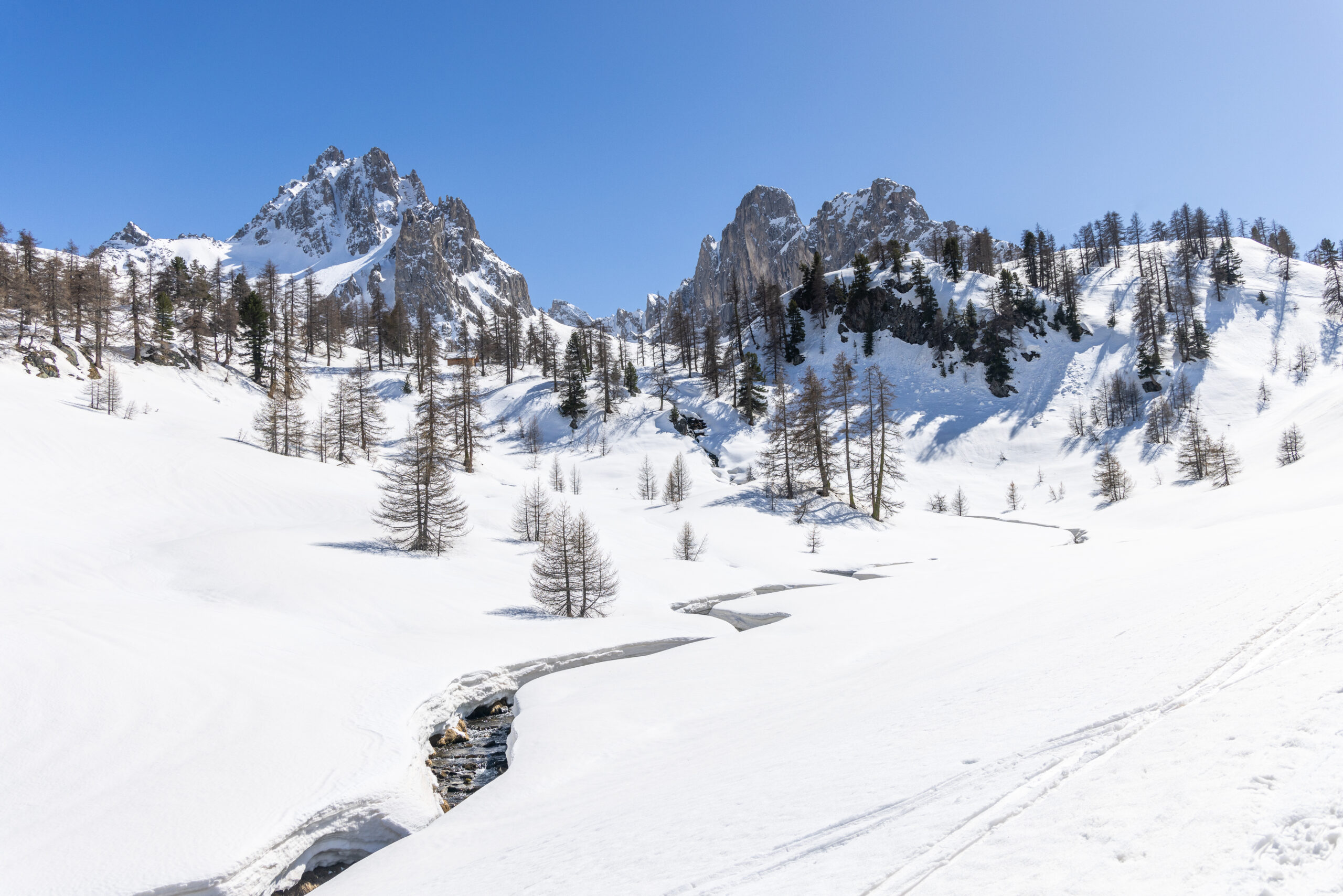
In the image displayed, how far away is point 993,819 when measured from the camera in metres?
3.27

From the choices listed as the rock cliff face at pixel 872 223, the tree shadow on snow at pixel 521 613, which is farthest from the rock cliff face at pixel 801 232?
the tree shadow on snow at pixel 521 613

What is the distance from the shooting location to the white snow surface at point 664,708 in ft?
10.6

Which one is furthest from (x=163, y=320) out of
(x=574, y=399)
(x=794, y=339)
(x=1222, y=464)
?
(x=1222, y=464)

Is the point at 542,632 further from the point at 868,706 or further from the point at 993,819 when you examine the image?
the point at 993,819

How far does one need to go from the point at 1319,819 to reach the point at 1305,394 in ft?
269

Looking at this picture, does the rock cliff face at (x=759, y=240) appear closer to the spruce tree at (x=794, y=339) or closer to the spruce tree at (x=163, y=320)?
the spruce tree at (x=794, y=339)

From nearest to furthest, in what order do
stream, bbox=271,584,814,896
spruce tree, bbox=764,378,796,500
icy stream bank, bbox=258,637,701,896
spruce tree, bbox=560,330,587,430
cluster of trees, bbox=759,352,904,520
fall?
1. icy stream bank, bbox=258,637,701,896
2. stream, bbox=271,584,814,896
3. cluster of trees, bbox=759,352,904,520
4. spruce tree, bbox=764,378,796,500
5. spruce tree, bbox=560,330,587,430

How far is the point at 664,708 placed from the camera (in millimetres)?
9758

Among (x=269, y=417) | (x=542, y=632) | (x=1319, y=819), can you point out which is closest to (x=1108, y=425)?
(x=542, y=632)

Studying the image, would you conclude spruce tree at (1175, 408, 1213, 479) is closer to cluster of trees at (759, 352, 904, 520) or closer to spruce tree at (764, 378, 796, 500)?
cluster of trees at (759, 352, 904, 520)

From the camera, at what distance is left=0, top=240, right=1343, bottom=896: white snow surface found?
3.22 m

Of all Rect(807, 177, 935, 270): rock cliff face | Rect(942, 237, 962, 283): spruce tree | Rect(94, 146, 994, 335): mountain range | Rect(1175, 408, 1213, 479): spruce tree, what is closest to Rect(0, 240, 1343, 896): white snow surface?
Rect(1175, 408, 1213, 479): spruce tree

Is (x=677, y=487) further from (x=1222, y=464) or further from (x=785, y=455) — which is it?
(x=1222, y=464)

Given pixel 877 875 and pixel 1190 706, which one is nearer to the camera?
pixel 877 875
